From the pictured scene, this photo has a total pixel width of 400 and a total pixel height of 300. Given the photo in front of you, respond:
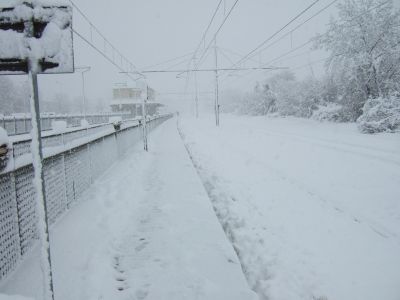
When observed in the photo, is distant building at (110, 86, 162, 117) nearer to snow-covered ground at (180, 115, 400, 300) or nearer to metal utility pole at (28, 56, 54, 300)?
snow-covered ground at (180, 115, 400, 300)

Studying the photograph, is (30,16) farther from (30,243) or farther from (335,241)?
(335,241)

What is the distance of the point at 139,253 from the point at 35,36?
125 inches

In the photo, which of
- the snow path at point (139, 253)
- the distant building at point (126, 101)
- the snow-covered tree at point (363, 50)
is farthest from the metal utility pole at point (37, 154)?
the distant building at point (126, 101)

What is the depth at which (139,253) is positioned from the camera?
478 centimetres

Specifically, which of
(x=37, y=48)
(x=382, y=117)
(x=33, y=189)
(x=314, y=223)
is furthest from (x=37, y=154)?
(x=382, y=117)

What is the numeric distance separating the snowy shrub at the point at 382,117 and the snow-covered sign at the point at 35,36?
22639 mm

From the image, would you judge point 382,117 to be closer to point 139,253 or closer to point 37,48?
point 139,253

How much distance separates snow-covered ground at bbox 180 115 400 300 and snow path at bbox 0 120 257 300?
1.23ft

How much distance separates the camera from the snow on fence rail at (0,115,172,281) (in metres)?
3.91

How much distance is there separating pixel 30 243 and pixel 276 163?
899 centimetres

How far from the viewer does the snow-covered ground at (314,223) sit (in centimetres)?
388

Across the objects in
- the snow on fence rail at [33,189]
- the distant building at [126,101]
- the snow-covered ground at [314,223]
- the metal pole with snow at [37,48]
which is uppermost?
the distant building at [126,101]

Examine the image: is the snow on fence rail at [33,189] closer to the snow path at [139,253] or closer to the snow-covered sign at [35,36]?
the snow path at [139,253]

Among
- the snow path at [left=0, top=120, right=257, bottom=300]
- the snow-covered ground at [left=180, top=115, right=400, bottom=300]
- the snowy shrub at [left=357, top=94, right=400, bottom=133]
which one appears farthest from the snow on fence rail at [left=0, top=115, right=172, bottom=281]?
the snowy shrub at [left=357, top=94, right=400, bottom=133]
